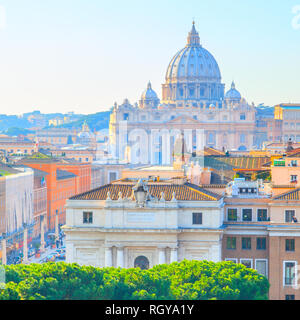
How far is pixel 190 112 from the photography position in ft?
573

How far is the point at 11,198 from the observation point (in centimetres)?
4316

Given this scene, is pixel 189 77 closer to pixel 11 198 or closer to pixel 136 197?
pixel 11 198

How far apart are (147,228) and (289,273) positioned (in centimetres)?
412

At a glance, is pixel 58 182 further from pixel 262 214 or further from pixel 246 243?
pixel 246 243

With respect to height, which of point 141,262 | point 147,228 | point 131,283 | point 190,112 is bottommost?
point 141,262

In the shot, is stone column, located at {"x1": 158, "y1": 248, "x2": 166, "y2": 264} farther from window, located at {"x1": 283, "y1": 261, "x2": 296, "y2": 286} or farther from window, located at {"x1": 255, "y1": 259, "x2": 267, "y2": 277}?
window, located at {"x1": 283, "y1": 261, "x2": 296, "y2": 286}

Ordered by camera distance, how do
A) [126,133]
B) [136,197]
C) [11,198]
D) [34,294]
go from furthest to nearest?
[126,133] → [11,198] → [136,197] → [34,294]

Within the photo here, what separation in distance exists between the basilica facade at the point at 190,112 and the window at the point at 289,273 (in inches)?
4528

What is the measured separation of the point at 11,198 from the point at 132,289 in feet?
69.4

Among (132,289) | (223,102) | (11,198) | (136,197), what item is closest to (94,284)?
(132,289)

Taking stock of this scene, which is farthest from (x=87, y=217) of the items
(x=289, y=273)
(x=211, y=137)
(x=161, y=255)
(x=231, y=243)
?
(x=211, y=137)

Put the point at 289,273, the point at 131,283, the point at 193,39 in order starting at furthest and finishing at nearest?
the point at 193,39 → the point at 289,273 → the point at 131,283

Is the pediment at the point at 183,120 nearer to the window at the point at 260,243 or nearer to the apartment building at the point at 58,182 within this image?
the apartment building at the point at 58,182

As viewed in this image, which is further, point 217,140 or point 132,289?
point 217,140
